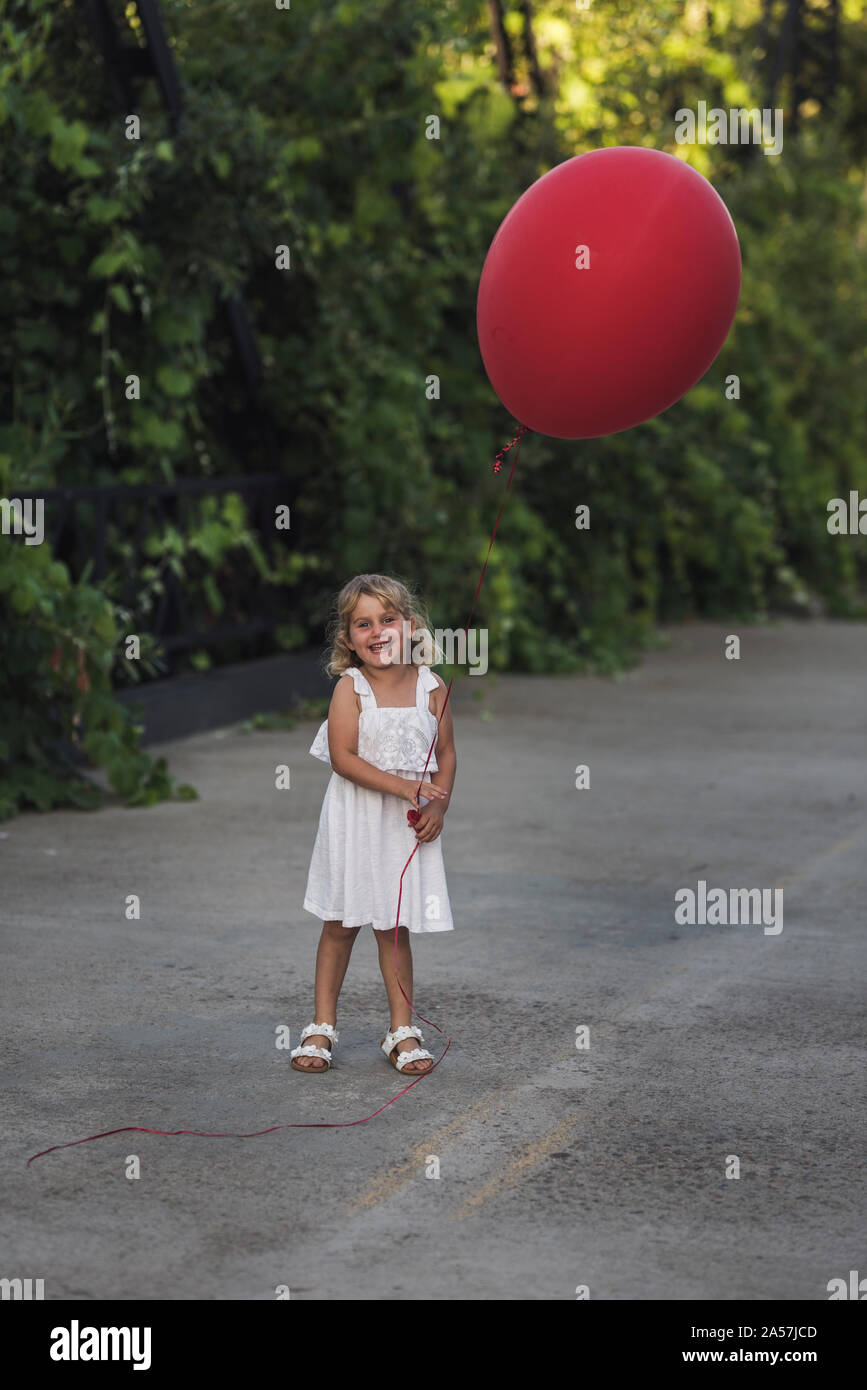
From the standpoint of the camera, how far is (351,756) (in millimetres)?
4828

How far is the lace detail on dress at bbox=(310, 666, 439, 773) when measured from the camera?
4.85m

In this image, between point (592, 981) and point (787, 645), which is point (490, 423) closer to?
point (787, 645)

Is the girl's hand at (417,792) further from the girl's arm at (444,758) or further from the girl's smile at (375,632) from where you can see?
the girl's smile at (375,632)

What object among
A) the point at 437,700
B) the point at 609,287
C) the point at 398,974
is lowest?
the point at 398,974

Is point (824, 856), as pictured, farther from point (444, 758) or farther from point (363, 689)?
point (363, 689)

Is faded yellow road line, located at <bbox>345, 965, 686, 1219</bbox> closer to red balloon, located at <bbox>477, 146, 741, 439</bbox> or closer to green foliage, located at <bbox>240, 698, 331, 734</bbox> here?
red balloon, located at <bbox>477, 146, 741, 439</bbox>

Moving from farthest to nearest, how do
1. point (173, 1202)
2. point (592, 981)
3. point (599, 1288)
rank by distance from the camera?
point (592, 981)
point (173, 1202)
point (599, 1288)

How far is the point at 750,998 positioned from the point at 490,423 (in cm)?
782

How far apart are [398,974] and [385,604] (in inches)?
37.5

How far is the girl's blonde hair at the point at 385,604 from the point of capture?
16.1 ft

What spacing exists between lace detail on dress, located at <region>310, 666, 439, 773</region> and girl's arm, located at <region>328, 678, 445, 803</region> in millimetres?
24

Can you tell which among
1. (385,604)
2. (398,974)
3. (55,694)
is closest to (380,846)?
(398,974)

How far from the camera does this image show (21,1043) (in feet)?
16.5

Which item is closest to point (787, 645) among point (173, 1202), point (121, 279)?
point (121, 279)
